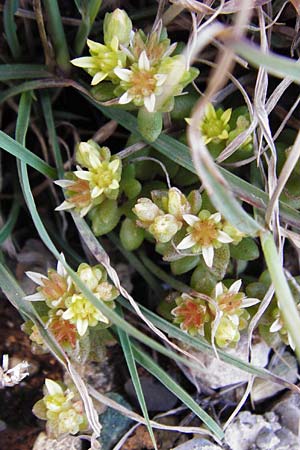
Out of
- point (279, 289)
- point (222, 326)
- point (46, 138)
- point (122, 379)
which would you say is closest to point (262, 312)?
point (222, 326)

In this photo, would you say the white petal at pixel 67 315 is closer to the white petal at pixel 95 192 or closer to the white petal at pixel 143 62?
the white petal at pixel 95 192

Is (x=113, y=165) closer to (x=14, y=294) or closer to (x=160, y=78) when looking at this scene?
(x=160, y=78)

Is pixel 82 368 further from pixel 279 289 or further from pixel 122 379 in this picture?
pixel 279 289

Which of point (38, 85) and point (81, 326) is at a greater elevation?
point (38, 85)

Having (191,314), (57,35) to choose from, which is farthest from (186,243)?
(57,35)

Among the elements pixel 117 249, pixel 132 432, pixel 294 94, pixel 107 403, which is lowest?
pixel 132 432

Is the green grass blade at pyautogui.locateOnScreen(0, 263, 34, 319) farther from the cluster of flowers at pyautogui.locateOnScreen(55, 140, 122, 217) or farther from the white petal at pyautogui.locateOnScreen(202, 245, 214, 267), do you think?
the white petal at pyautogui.locateOnScreen(202, 245, 214, 267)

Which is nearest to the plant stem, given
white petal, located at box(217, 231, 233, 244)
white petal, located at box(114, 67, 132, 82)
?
white petal, located at box(217, 231, 233, 244)
